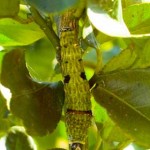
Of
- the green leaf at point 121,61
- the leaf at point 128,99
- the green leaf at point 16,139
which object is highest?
the green leaf at point 121,61

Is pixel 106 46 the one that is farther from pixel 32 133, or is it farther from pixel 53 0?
pixel 53 0

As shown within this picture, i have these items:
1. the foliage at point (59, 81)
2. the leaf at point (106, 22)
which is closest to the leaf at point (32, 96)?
the foliage at point (59, 81)

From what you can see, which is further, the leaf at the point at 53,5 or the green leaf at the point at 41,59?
the green leaf at the point at 41,59

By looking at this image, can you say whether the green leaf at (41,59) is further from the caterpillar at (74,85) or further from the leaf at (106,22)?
the leaf at (106,22)

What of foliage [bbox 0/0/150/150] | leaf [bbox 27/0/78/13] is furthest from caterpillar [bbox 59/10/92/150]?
leaf [bbox 27/0/78/13]

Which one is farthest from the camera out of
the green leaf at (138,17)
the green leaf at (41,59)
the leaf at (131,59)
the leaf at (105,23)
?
the green leaf at (41,59)

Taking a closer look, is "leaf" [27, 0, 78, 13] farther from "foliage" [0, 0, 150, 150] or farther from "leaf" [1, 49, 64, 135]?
"leaf" [1, 49, 64, 135]

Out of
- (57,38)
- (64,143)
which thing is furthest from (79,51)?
(64,143)
